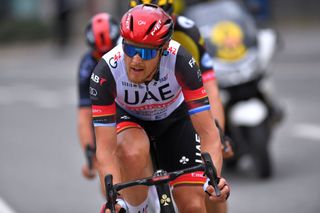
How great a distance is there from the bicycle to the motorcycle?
189 inches

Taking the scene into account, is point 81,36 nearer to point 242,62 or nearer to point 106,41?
point 242,62

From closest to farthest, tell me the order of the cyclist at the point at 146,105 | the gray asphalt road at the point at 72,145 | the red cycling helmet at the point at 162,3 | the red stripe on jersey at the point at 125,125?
1. the cyclist at the point at 146,105
2. the red stripe on jersey at the point at 125,125
3. the red cycling helmet at the point at 162,3
4. the gray asphalt road at the point at 72,145

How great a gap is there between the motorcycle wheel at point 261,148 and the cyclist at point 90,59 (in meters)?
2.68

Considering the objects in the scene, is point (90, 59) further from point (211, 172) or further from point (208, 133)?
point (211, 172)

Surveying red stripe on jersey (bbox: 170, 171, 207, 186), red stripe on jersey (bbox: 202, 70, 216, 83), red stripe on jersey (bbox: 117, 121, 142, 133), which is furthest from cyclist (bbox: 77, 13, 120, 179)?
red stripe on jersey (bbox: 170, 171, 207, 186)

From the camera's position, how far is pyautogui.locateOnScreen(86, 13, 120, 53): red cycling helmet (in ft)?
26.7

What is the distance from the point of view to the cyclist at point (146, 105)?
5707 millimetres

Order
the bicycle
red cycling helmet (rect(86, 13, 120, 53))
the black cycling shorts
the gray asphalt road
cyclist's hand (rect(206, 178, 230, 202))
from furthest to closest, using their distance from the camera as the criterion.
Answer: the gray asphalt road → red cycling helmet (rect(86, 13, 120, 53)) → the black cycling shorts → cyclist's hand (rect(206, 178, 230, 202)) → the bicycle

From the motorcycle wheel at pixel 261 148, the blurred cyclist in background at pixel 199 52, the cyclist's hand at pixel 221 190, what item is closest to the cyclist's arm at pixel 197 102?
the cyclist's hand at pixel 221 190

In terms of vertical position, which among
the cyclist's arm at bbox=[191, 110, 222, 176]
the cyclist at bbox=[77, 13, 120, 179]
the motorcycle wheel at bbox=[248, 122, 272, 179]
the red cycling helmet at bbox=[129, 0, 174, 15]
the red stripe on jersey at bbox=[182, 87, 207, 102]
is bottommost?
the motorcycle wheel at bbox=[248, 122, 272, 179]

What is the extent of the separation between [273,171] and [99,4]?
18.7 metres

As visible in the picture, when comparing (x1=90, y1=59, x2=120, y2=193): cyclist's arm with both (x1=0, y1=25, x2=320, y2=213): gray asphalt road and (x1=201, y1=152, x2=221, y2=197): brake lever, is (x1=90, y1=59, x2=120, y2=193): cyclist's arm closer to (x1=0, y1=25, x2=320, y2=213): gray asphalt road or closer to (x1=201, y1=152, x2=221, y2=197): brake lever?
(x1=201, y1=152, x2=221, y2=197): brake lever

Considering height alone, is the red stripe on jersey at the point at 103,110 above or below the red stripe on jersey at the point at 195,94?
below

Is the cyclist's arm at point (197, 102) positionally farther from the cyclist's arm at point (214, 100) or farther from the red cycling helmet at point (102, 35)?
the red cycling helmet at point (102, 35)
